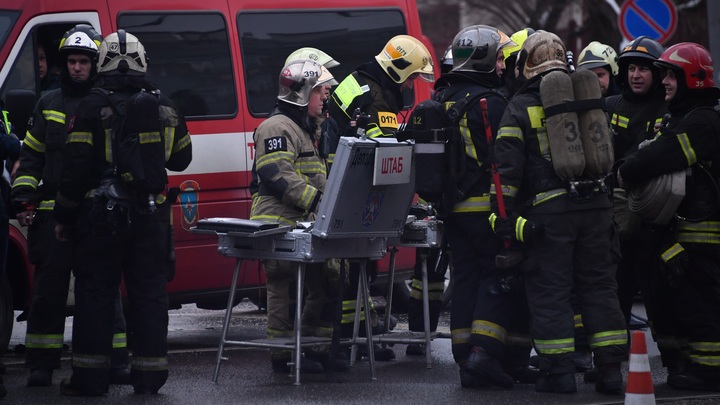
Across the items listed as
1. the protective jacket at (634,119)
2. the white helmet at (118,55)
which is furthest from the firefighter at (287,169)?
the protective jacket at (634,119)

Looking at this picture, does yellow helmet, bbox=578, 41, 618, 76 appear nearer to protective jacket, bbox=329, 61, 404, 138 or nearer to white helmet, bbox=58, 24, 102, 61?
protective jacket, bbox=329, 61, 404, 138

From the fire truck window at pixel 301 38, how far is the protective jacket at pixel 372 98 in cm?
103

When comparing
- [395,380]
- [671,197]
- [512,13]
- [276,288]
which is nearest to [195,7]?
[276,288]

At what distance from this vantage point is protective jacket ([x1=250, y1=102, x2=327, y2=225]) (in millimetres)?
8500

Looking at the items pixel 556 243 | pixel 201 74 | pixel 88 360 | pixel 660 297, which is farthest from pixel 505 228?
pixel 201 74

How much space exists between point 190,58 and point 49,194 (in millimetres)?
2142

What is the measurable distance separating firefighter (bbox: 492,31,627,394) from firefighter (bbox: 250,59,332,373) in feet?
4.57

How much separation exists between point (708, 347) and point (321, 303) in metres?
2.50

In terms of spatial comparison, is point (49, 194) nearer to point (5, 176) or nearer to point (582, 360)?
point (5, 176)

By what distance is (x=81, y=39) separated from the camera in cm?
811

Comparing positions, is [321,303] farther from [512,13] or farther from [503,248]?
[512,13]

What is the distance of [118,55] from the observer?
25.5 ft

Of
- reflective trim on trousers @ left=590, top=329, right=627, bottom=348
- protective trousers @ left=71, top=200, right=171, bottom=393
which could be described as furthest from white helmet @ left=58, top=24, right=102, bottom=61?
reflective trim on trousers @ left=590, top=329, right=627, bottom=348

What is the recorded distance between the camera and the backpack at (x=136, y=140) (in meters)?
7.61
